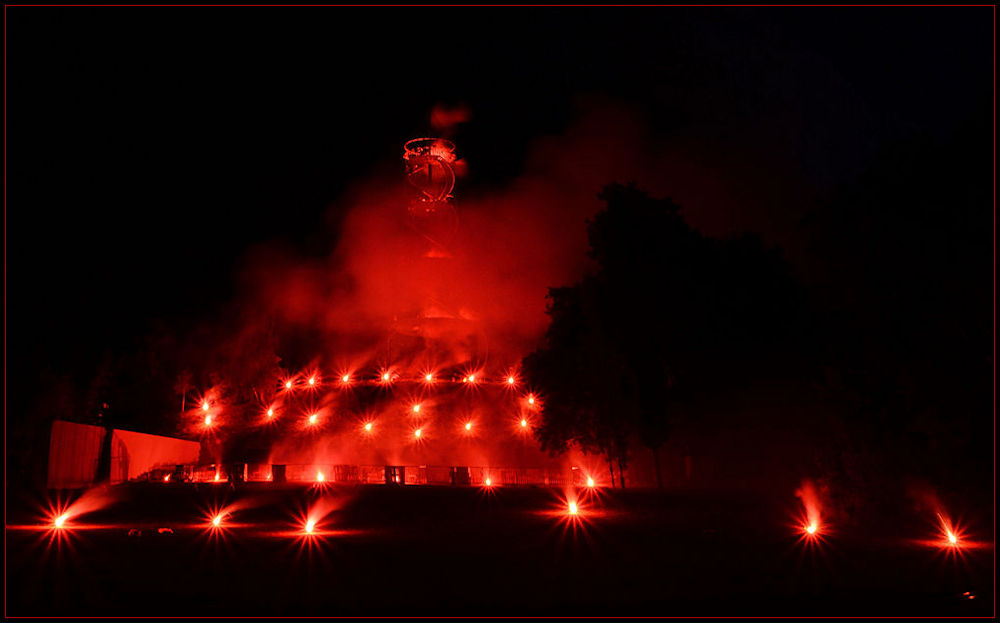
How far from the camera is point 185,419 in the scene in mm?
32781

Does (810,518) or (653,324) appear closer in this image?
(810,518)

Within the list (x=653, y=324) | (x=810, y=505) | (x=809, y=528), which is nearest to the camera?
(x=809, y=528)

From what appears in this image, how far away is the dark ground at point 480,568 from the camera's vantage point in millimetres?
7320

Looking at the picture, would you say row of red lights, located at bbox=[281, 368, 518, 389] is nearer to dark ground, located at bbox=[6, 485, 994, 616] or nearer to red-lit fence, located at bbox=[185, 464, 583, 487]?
red-lit fence, located at bbox=[185, 464, 583, 487]

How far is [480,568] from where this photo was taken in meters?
9.04

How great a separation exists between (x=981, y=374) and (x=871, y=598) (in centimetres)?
748

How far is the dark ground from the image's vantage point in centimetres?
732

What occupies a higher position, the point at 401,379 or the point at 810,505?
the point at 401,379

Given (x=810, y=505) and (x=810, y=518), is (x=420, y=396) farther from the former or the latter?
(x=810, y=518)

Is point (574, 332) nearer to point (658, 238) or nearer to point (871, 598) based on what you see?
point (658, 238)

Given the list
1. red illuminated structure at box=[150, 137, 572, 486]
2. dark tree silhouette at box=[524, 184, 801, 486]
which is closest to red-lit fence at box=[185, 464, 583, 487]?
red illuminated structure at box=[150, 137, 572, 486]

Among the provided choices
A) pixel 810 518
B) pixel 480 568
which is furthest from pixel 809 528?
pixel 480 568

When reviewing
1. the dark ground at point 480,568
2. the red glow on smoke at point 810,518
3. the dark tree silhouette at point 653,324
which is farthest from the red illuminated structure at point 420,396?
the dark ground at point 480,568

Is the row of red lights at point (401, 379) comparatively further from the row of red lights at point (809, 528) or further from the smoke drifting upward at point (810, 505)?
the row of red lights at point (809, 528)
